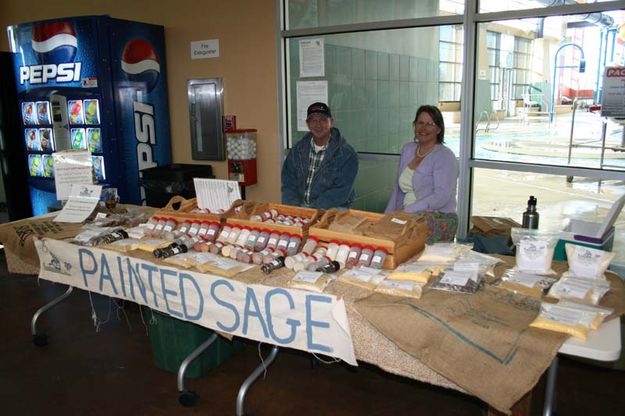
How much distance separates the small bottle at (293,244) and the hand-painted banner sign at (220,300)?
12.1 inches

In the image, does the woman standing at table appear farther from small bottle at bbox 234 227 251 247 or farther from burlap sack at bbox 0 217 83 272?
burlap sack at bbox 0 217 83 272

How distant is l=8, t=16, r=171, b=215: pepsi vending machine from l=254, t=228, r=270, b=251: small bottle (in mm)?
2980

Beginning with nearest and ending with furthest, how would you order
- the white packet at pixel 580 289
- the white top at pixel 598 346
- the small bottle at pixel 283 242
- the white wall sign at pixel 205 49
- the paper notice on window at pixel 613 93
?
1. the white top at pixel 598 346
2. the white packet at pixel 580 289
3. the small bottle at pixel 283 242
4. the paper notice on window at pixel 613 93
5. the white wall sign at pixel 205 49

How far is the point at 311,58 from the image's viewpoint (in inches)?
184

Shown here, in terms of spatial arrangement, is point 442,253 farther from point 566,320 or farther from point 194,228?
point 194,228

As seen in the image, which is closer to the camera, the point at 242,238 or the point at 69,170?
the point at 242,238

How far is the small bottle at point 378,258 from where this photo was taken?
2.19 m

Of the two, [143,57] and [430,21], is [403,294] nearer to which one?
[430,21]

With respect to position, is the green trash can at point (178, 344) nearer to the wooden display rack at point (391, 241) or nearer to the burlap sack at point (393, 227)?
the wooden display rack at point (391, 241)

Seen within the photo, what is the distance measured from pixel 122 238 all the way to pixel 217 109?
267cm

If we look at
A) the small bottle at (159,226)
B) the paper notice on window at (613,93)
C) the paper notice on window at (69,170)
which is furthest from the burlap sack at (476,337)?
the paper notice on window at (613,93)

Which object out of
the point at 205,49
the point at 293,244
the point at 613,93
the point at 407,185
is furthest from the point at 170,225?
the point at 613,93

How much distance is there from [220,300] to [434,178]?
1.70 meters

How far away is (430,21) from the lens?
399 centimetres
